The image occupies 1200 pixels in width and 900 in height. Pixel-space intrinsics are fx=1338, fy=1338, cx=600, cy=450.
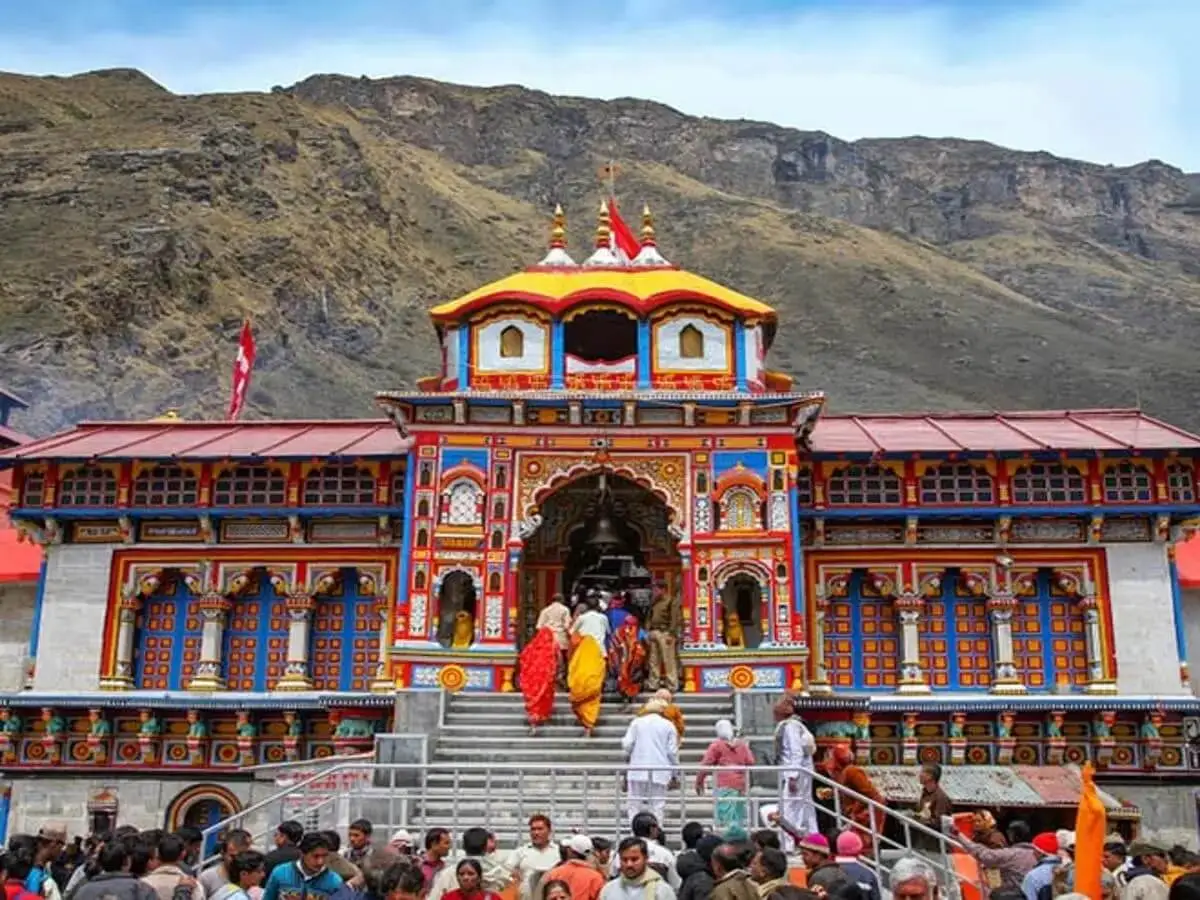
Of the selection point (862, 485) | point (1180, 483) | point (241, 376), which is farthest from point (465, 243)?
point (1180, 483)

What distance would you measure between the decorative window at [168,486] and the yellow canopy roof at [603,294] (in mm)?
5388

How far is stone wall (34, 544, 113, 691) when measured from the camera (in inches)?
914

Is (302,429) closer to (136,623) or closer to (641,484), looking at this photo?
(136,623)

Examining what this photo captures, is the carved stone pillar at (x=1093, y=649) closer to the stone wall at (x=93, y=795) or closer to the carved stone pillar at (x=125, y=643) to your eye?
the stone wall at (x=93, y=795)

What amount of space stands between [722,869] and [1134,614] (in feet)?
54.0

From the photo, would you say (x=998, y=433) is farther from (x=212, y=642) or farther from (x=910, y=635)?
(x=212, y=642)

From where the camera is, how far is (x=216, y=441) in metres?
24.7

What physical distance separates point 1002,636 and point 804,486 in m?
4.23

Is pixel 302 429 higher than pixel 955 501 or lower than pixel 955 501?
higher

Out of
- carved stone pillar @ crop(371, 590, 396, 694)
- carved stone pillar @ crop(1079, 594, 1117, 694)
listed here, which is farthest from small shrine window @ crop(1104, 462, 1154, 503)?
carved stone pillar @ crop(371, 590, 396, 694)

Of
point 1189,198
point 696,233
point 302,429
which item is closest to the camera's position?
point 302,429

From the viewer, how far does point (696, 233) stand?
373 ft

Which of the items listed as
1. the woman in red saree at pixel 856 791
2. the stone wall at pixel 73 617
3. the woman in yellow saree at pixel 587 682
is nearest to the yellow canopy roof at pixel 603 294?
the woman in yellow saree at pixel 587 682

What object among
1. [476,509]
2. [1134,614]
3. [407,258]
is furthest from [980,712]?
[407,258]
